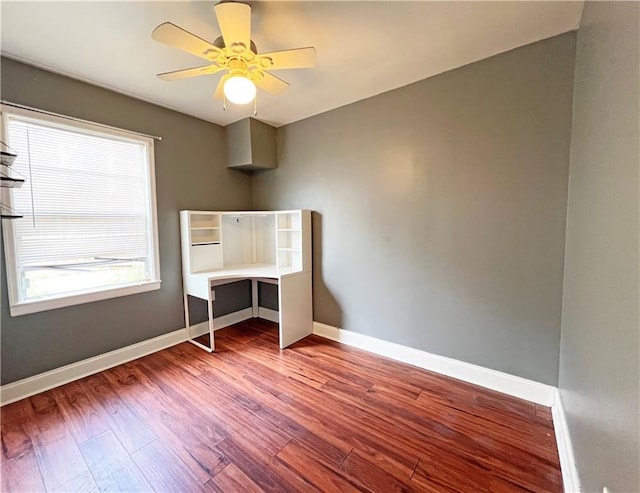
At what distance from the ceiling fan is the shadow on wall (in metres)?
1.63

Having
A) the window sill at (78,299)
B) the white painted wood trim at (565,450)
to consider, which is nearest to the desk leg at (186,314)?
the window sill at (78,299)

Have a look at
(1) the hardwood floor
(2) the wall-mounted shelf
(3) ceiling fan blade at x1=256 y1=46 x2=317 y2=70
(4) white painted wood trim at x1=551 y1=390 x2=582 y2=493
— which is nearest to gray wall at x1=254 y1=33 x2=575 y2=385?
(4) white painted wood trim at x1=551 y1=390 x2=582 y2=493

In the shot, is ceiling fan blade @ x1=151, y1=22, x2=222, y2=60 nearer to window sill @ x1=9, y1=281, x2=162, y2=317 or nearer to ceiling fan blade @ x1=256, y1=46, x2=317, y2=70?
ceiling fan blade @ x1=256, y1=46, x2=317, y2=70

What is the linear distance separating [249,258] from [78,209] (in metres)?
1.89

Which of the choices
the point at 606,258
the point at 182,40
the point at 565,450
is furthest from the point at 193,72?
the point at 565,450

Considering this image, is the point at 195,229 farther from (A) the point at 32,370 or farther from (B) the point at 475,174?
(B) the point at 475,174

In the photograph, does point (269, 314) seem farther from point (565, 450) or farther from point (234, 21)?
point (234, 21)

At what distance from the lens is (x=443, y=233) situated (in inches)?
89.1

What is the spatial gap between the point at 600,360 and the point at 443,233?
1375 mm

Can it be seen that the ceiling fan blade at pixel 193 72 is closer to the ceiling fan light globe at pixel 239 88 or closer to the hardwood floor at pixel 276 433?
the ceiling fan light globe at pixel 239 88

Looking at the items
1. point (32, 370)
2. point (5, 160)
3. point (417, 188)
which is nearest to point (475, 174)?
point (417, 188)

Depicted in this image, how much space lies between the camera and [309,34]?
1.72m

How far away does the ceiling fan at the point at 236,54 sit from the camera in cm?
134

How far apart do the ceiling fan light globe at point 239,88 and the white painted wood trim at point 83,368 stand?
252 centimetres
